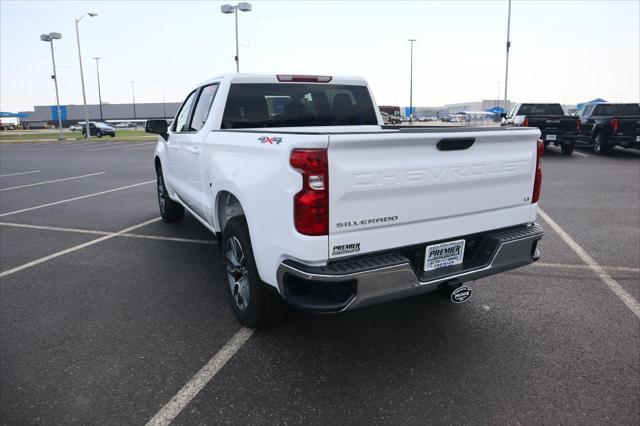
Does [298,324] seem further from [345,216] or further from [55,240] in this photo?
[55,240]

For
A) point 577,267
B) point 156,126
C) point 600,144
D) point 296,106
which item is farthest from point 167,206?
point 600,144

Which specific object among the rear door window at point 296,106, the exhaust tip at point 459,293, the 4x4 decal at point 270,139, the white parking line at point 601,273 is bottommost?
the white parking line at point 601,273

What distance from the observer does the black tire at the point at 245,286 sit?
3383 millimetres

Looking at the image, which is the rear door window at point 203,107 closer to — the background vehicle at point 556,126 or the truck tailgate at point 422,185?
the truck tailgate at point 422,185

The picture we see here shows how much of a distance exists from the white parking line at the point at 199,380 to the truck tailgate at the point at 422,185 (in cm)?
116

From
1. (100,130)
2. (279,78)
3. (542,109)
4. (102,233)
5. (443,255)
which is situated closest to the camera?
(443,255)

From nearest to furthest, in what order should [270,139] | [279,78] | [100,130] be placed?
[270,139], [279,78], [100,130]

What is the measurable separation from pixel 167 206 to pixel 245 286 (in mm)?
3948

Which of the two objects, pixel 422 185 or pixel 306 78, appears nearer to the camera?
pixel 422 185

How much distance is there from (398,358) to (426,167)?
1.31 meters

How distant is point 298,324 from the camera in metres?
3.83

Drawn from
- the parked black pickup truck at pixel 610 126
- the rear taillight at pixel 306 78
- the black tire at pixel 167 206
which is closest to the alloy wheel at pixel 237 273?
the rear taillight at pixel 306 78

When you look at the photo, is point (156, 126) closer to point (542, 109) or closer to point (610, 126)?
point (610, 126)

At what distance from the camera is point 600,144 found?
17.4 meters
